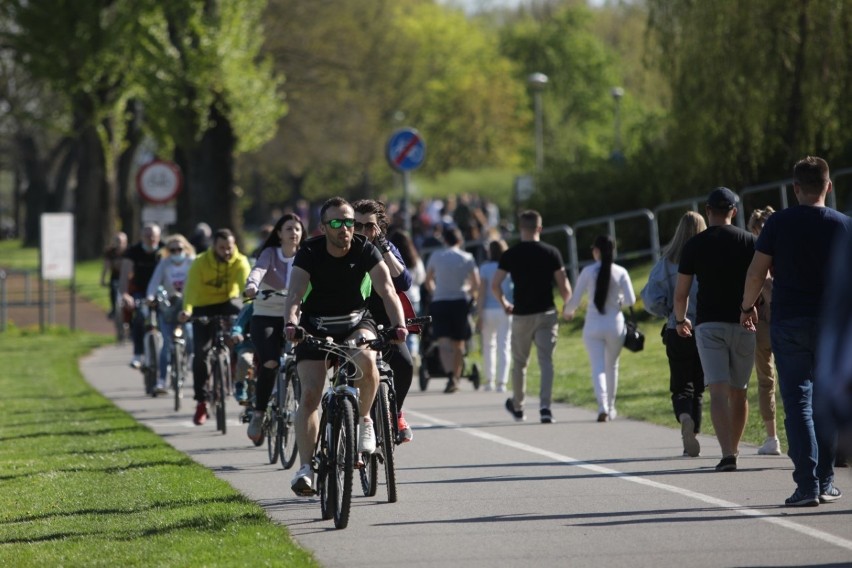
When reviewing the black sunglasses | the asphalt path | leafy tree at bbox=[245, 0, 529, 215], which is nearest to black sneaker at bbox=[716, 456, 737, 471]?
the asphalt path

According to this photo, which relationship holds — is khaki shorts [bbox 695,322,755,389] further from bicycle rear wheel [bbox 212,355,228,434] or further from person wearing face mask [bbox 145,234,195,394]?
person wearing face mask [bbox 145,234,195,394]

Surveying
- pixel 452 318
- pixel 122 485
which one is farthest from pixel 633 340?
pixel 122 485

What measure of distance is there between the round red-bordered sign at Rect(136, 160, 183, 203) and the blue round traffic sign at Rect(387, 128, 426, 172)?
471 cm

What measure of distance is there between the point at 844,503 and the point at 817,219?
1601 millimetres

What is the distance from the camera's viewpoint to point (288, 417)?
12.1 m

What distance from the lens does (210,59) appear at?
3259 cm

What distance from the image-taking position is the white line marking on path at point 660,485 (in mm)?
8031

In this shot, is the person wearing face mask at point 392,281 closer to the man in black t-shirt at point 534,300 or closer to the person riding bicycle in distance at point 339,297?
the person riding bicycle in distance at point 339,297

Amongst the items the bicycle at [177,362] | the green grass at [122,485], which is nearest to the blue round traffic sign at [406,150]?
the green grass at [122,485]

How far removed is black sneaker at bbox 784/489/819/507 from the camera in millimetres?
8992

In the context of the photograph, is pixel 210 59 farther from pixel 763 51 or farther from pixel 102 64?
pixel 763 51

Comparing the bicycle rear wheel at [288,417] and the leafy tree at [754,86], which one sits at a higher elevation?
the leafy tree at [754,86]

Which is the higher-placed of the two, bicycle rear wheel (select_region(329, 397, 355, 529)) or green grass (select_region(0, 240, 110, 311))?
green grass (select_region(0, 240, 110, 311))

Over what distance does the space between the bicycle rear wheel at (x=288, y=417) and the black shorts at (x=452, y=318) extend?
6845 mm
